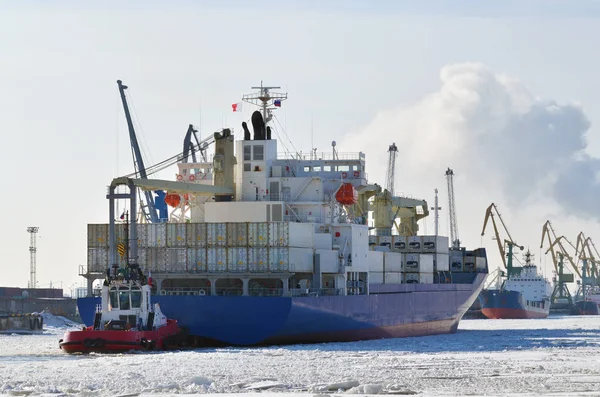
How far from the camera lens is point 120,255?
63.4 meters

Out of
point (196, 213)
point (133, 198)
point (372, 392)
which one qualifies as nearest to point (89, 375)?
point (372, 392)

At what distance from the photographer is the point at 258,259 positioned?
6347cm

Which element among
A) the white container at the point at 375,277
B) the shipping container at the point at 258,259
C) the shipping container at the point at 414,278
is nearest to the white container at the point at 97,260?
the shipping container at the point at 258,259

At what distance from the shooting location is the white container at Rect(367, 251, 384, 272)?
76.8 meters

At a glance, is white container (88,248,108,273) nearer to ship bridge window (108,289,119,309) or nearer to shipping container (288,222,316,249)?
ship bridge window (108,289,119,309)

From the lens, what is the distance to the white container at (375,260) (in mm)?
76812

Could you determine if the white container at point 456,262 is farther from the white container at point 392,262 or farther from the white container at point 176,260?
the white container at point 176,260

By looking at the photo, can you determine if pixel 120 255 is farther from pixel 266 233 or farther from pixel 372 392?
pixel 372 392

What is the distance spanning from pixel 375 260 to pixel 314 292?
1236 cm

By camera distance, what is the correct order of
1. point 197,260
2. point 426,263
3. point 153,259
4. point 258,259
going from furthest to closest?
point 426,263
point 153,259
point 197,260
point 258,259

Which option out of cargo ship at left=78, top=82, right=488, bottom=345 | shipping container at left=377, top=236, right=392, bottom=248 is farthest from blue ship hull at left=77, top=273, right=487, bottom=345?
shipping container at left=377, top=236, right=392, bottom=248

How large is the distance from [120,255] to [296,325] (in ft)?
31.0

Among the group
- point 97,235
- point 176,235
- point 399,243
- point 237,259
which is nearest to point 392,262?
point 399,243

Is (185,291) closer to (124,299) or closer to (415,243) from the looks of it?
(124,299)
